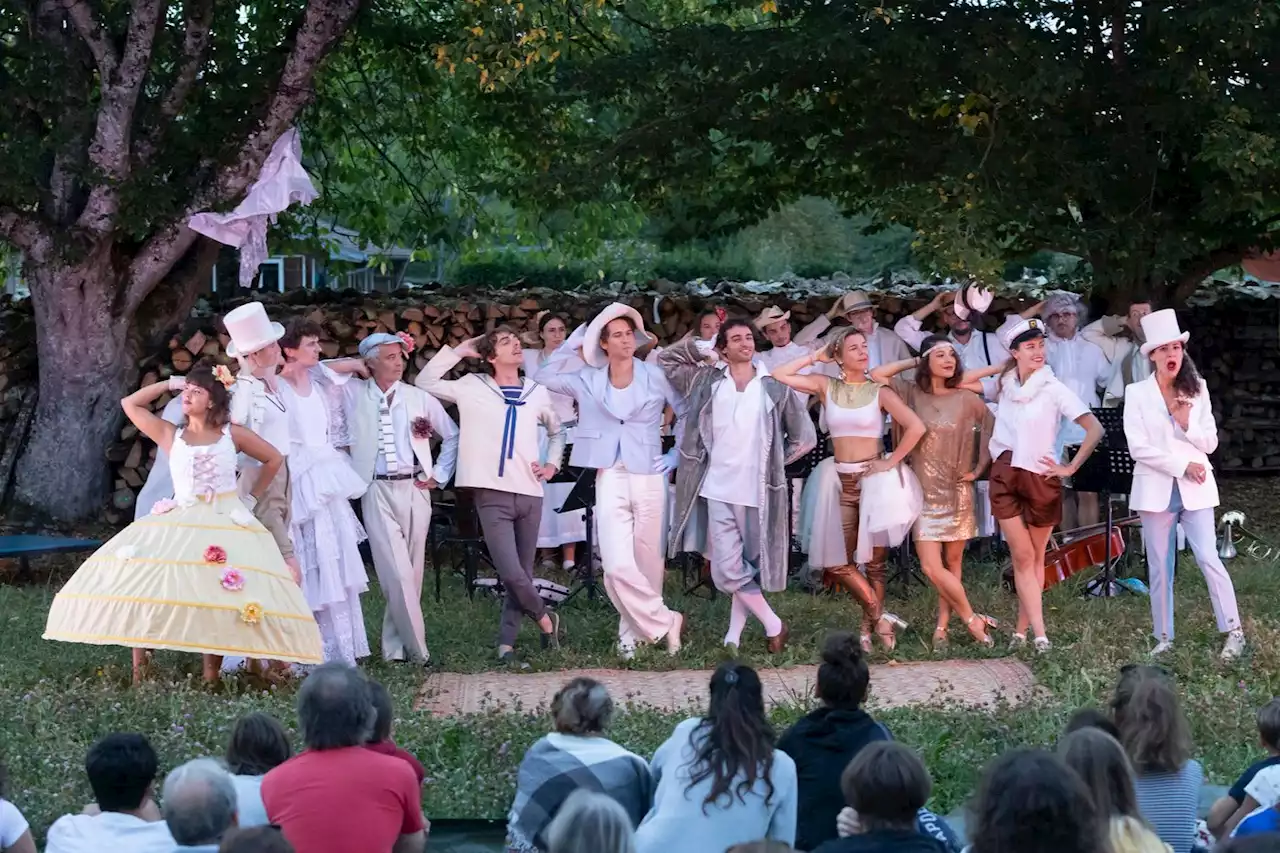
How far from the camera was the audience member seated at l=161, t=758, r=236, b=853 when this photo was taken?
4.21m

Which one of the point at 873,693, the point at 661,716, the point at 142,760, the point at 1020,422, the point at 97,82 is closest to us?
the point at 142,760

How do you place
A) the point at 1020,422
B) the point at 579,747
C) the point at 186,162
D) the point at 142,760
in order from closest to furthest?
the point at 142,760
the point at 579,747
the point at 1020,422
the point at 186,162

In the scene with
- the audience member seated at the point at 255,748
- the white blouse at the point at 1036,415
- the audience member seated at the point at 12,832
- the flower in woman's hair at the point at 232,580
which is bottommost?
the audience member seated at the point at 12,832

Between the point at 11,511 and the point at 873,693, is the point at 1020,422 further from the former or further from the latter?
the point at 11,511

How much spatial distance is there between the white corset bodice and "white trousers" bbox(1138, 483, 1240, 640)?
4.55 m

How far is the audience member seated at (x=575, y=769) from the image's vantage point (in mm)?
5094

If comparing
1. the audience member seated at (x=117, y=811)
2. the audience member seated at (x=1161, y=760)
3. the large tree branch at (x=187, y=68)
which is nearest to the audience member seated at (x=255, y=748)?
the audience member seated at (x=117, y=811)

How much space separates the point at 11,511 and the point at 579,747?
30.5ft

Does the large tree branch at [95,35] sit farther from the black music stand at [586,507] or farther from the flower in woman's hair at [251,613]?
the flower in woman's hair at [251,613]

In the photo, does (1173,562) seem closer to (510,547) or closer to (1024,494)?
(1024,494)

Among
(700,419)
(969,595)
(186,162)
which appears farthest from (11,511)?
(969,595)

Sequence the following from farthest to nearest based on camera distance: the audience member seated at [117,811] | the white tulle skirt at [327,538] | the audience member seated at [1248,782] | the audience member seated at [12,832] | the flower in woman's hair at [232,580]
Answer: the white tulle skirt at [327,538] → the flower in woman's hair at [232,580] → the audience member seated at [1248,782] → the audience member seated at [12,832] → the audience member seated at [117,811]

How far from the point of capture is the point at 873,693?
8.27 meters

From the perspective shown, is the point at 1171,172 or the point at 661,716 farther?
the point at 1171,172
